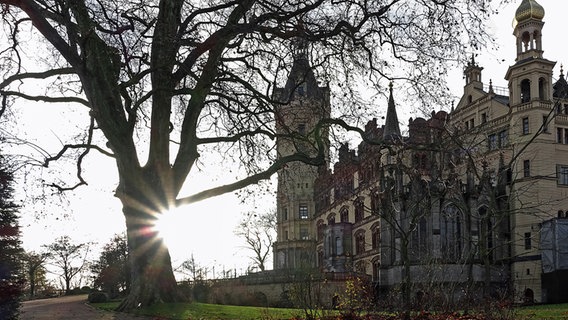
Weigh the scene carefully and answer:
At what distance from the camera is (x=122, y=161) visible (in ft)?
60.3

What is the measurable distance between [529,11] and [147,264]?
1796 inches

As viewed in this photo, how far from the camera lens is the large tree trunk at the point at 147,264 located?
17594 mm

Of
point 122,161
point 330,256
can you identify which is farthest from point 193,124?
point 330,256

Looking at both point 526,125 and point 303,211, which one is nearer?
point 526,125

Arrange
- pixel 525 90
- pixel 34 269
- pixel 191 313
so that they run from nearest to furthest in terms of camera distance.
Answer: pixel 191 313
pixel 525 90
pixel 34 269

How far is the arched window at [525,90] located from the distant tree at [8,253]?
149 feet

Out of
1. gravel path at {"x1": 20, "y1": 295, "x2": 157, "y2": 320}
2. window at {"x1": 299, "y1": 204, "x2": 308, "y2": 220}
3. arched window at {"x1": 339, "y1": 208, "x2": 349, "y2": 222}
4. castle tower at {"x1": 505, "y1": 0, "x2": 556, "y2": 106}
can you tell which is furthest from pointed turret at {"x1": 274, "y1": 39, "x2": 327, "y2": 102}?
window at {"x1": 299, "y1": 204, "x2": 308, "y2": 220}

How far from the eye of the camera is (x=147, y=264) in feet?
58.7

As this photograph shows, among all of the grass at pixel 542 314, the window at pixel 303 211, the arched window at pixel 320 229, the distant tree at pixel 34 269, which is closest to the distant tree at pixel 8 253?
the grass at pixel 542 314

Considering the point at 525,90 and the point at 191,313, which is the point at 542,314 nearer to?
the point at 191,313

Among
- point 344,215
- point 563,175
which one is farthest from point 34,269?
point 563,175

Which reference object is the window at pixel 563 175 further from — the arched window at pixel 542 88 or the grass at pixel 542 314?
the grass at pixel 542 314

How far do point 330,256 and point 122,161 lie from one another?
4886 cm

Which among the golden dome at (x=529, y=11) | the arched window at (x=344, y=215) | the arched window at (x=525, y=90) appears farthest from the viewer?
the arched window at (x=344, y=215)
